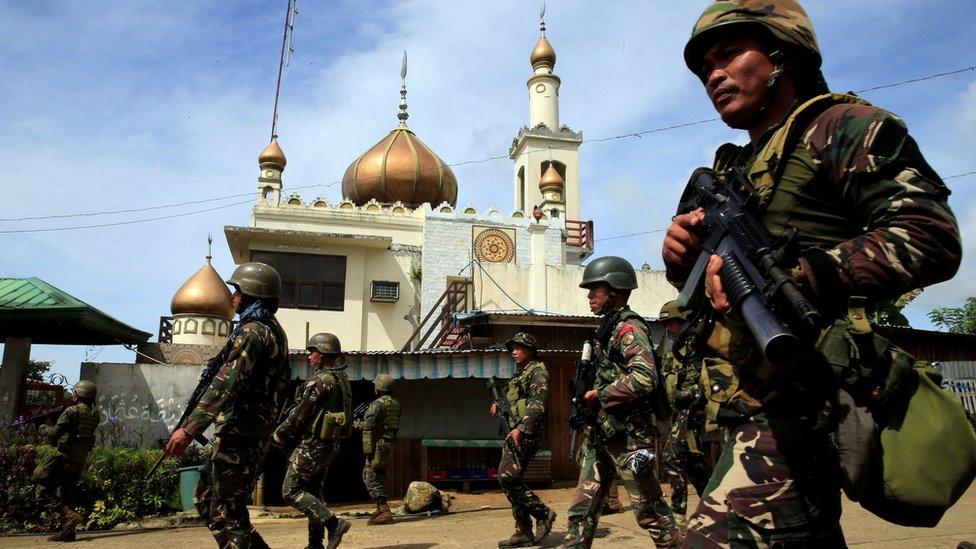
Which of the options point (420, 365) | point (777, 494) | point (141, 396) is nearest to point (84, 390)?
point (141, 396)

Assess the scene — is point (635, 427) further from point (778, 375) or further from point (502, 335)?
point (502, 335)

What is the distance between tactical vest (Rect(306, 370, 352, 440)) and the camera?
6.93 meters

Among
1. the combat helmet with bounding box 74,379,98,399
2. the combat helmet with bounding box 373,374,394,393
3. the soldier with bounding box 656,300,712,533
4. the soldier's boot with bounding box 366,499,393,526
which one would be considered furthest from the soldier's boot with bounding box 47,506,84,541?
→ the soldier with bounding box 656,300,712,533

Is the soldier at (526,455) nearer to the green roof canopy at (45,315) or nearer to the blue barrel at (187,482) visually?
the blue barrel at (187,482)

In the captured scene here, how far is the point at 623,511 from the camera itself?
9.44m

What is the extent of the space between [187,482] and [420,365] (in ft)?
13.9

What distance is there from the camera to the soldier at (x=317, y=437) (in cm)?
625

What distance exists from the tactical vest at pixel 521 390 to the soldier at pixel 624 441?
1.88 m

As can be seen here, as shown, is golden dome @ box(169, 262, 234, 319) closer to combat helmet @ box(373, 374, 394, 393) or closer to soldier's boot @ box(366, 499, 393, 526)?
combat helmet @ box(373, 374, 394, 393)

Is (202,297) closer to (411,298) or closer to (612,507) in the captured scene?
(411,298)

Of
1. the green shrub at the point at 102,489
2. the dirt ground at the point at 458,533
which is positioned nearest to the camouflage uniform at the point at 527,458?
the dirt ground at the point at 458,533

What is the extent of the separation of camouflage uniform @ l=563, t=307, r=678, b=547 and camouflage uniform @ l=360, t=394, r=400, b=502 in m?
5.15

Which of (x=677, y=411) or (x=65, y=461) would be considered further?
(x=65, y=461)

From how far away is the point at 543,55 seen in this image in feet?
117
